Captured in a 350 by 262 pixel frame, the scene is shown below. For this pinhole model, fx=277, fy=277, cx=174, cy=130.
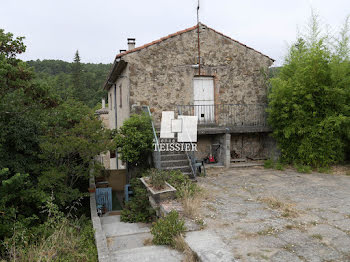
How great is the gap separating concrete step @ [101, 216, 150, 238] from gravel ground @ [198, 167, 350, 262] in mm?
1744

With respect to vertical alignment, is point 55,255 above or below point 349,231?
below

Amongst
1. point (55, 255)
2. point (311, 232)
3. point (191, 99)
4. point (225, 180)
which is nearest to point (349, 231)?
point (311, 232)

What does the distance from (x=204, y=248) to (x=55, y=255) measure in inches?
108

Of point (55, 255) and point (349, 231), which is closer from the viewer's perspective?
point (349, 231)

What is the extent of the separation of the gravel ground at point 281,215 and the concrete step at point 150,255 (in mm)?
851

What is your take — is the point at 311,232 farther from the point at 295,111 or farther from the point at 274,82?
the point at 274,82

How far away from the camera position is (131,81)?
984cm

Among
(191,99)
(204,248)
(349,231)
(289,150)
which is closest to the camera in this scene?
(204,248)

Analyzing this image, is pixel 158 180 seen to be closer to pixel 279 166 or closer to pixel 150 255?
pixel 150 255

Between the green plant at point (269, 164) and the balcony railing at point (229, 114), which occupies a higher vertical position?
the balcony railing at point (229, 114)

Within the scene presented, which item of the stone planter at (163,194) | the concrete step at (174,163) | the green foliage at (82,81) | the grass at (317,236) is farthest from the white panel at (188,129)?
the green foliage at (82,81)

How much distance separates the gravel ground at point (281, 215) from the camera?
3961 millimetres

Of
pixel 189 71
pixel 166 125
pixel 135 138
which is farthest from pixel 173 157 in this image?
pixel 189 71

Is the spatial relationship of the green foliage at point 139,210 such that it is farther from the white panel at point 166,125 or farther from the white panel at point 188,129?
the white panel at point 188,129
